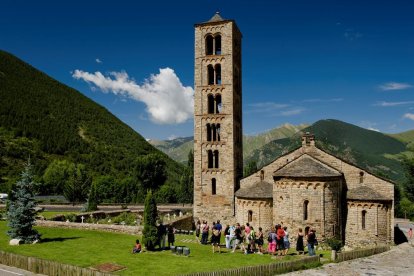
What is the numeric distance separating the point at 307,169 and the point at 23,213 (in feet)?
76.6

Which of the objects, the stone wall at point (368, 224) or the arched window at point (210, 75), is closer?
the stone wall at point (368, 224)

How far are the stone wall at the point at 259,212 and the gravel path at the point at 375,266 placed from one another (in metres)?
11.0

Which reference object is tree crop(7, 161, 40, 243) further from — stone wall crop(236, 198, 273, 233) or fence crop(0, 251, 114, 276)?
stone wall crop(236, 198, 273, 233)

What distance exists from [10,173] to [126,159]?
148 feet

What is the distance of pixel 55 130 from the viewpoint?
476ft

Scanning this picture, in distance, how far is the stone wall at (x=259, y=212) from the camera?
118ft

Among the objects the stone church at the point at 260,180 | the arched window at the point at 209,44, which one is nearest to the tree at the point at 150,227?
the stone church at the point at 260,180

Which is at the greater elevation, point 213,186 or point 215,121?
point 215,121

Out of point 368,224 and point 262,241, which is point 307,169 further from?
point 262,241

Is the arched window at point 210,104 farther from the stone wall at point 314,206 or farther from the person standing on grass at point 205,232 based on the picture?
the person standing on grass at point 205,232

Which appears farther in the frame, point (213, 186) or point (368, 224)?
point (213, 186)

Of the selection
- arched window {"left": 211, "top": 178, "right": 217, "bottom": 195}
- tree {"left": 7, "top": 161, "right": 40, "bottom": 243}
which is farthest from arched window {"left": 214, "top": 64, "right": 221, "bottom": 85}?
tree {"left": 7, "top": 161, "right": 40, "bottom": 243}

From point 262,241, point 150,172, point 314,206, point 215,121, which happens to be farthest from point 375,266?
point 150,172

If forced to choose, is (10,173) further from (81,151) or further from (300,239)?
(300,239)
